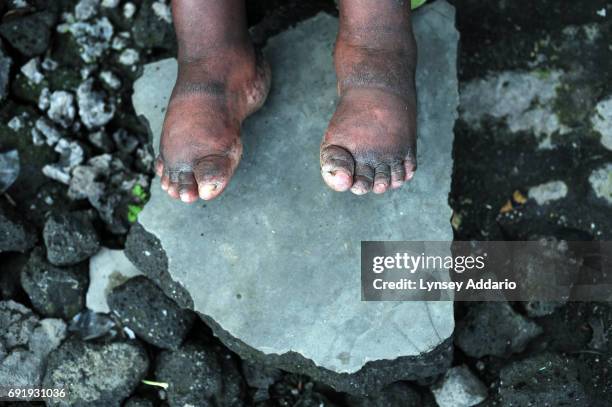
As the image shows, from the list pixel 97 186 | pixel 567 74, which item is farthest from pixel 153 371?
pixel 567 74

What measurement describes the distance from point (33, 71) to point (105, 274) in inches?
34.5

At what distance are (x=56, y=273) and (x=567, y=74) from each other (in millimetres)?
2093

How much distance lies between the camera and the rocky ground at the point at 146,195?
2.33 meters

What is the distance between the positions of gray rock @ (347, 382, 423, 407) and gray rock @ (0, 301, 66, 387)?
3.68 feet

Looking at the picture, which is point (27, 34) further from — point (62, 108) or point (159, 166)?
Answer: point (159, 166)

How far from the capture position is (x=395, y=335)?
2156mm

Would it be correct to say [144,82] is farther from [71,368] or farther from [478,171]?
[478,171]

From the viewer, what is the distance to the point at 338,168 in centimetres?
204

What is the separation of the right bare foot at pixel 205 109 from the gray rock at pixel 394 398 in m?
0.90

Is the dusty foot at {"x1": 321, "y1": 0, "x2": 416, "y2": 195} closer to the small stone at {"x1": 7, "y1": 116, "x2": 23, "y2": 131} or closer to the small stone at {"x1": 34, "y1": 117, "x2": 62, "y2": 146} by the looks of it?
the small stone at {"x1": 34, "y1": 117, "x2": 62, "y2": 146}

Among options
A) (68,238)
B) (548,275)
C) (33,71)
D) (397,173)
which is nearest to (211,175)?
(397,173)

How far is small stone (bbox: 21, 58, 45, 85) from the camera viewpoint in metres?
2.65

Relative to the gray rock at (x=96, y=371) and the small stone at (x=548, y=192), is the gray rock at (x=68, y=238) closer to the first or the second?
the gray rock at (x=96, y=371)

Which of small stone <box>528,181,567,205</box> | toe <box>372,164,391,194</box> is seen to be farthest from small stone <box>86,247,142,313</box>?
small stone <box>528,181,567,205</box>
